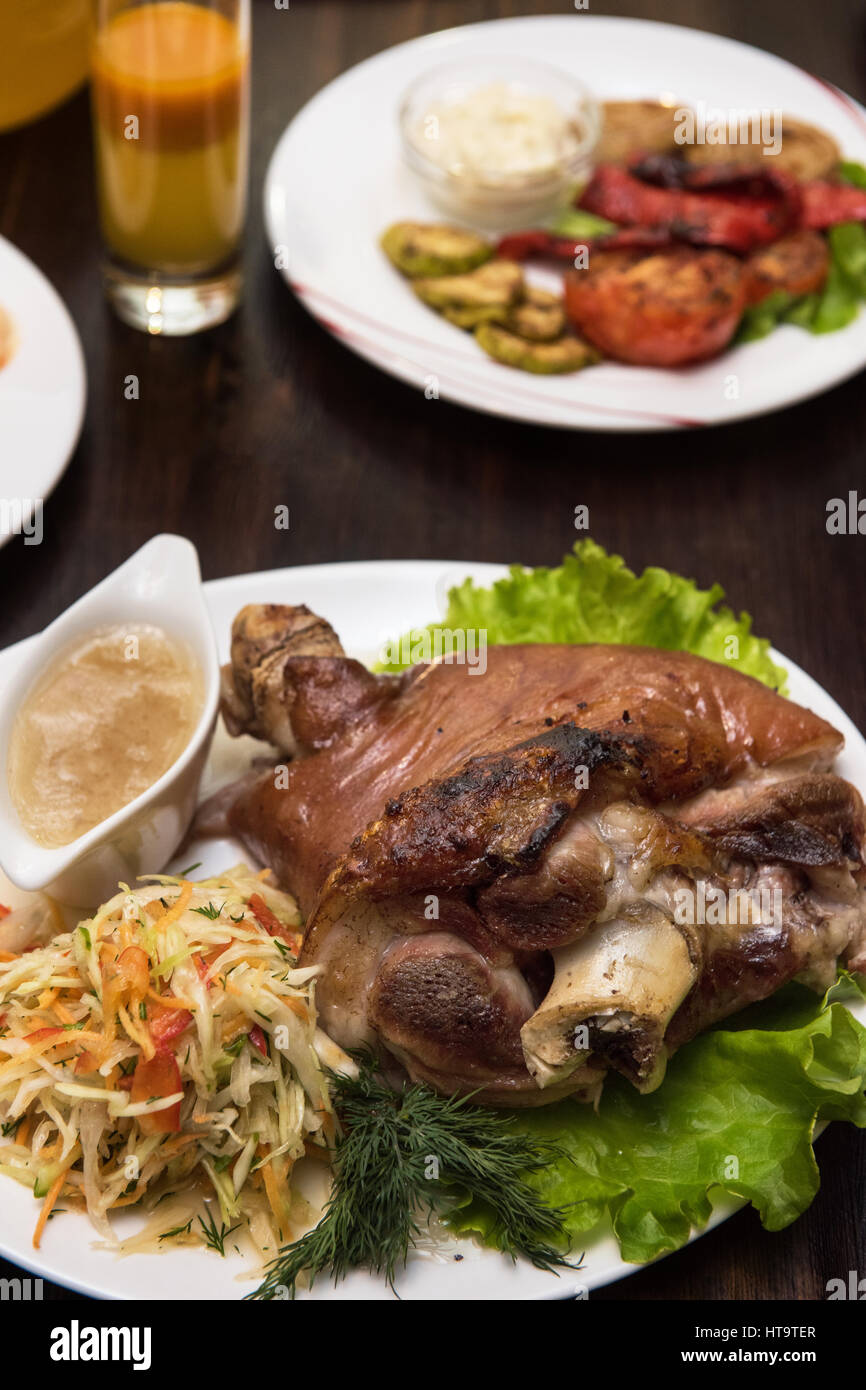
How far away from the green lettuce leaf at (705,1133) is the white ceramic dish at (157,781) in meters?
1.00

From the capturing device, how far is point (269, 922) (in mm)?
3244

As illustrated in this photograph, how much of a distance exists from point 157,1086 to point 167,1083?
2 cm

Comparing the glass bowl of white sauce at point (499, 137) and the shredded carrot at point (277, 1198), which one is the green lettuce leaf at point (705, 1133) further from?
the glass bowl of white sauce at point (499, 137)

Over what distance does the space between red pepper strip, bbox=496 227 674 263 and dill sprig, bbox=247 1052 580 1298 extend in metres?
3.16

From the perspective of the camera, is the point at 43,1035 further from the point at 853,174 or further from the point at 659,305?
the point at 853,174

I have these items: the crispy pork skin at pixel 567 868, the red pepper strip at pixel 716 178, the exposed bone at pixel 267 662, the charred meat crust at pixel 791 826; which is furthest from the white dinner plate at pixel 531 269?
the charred meat crust at pixel 791 826

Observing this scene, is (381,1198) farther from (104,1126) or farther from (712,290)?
(712,290)

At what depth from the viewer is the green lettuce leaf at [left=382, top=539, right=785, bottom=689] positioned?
3965 mm

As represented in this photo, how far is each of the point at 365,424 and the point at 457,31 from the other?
2.00 metres

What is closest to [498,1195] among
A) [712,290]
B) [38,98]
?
[712,290]

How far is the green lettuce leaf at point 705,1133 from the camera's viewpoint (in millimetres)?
2861

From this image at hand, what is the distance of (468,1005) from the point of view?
113 inches

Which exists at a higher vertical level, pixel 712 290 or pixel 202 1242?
pixel 712 290
